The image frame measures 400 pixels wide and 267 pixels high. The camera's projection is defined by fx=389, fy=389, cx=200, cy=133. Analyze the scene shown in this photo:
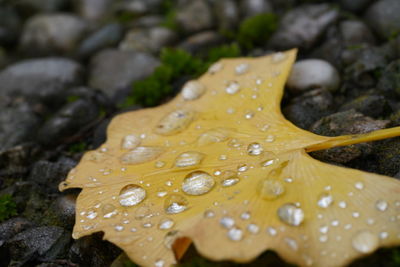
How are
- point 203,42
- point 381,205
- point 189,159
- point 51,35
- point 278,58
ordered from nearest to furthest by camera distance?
1. point 381,205
2. point 189,159
3. point 278,58
4. point 203,42
5. point 51,35

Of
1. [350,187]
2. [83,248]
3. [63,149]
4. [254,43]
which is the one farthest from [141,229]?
[254,43]

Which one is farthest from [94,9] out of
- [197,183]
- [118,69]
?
[197,183]

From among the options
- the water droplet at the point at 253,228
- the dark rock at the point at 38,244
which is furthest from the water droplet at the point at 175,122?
the water droplet at the point at 253,228

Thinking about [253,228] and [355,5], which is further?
[355,5]

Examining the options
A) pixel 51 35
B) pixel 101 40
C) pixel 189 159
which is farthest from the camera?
pixel 51 35

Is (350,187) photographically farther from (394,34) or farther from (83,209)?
(394,34)

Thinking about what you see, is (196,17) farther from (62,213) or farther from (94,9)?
(62,213)

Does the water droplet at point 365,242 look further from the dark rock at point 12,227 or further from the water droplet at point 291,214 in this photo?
the dark rock at point 12,227
